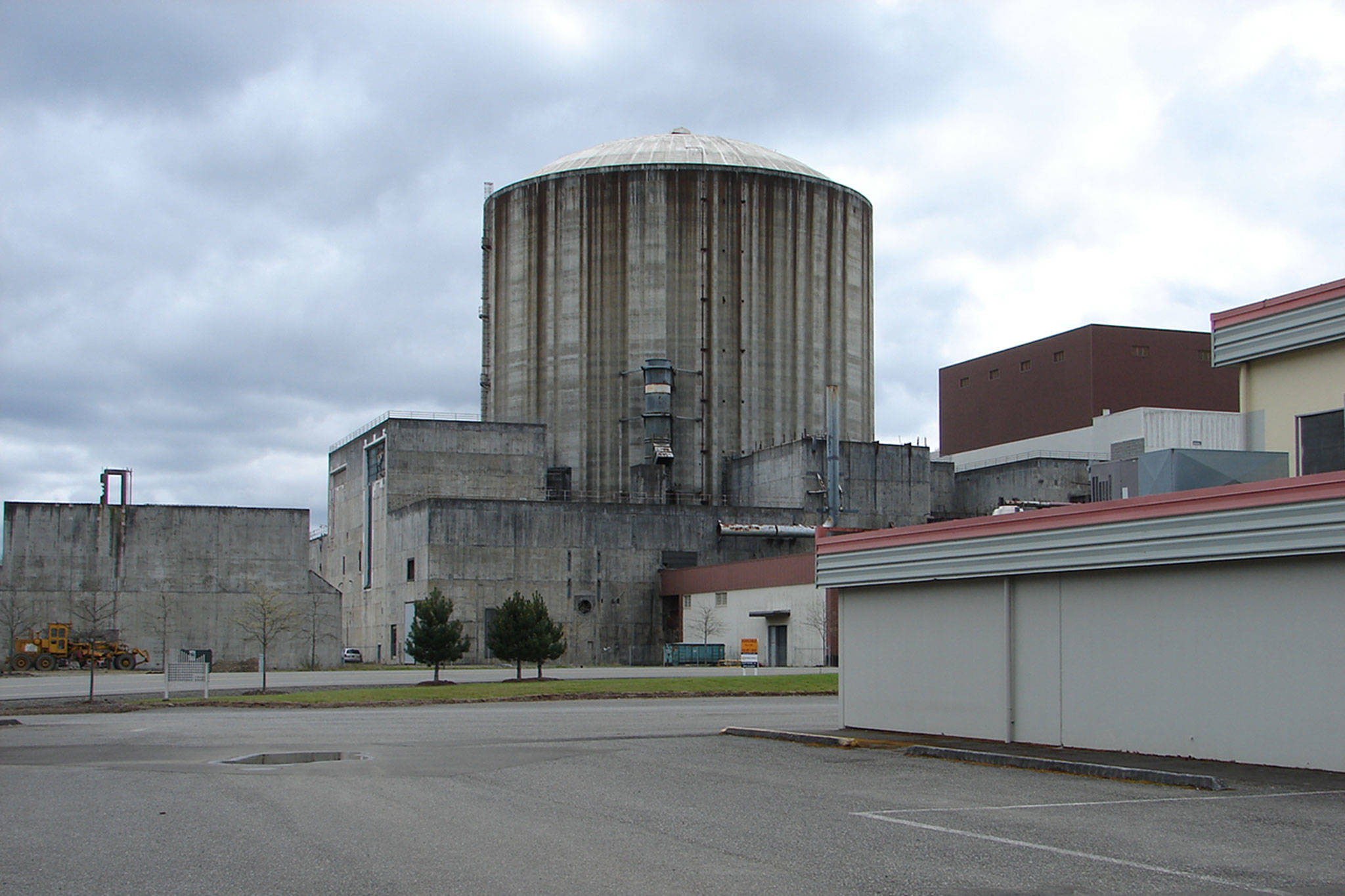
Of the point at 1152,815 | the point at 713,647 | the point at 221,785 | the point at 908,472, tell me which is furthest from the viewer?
the point at 908,472

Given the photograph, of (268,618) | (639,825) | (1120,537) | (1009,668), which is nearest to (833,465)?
(268,618)

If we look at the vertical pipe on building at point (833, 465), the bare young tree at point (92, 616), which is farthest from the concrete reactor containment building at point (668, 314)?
the bare young tree at point (92, 616)

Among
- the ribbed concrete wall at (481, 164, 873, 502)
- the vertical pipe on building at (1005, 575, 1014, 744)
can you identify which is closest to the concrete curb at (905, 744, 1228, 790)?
the vertical pipe on building at (1005, 575, 1014, 744)

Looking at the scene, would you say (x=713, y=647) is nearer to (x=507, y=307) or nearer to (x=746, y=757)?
(x=507, y=307)

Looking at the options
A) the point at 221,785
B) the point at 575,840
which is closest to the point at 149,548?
the point at 221,785

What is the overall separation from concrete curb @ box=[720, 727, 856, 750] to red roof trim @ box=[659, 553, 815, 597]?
40689 millimetres

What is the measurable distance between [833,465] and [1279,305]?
199ft

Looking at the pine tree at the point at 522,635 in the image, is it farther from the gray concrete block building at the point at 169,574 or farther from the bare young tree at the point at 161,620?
the bare young tree at the point at 161,620

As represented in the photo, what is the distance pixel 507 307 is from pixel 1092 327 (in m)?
36.3

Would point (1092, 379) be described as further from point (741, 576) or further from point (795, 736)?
point (795, 736)

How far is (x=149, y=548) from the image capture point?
74000mm

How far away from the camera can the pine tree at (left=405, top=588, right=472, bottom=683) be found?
53406 millimetres

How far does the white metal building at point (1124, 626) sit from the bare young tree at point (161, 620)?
5720 cm

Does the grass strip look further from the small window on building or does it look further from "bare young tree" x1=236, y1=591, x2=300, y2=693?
"bare young tree" x1=236, y1=591, x2=300, y2=693
